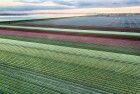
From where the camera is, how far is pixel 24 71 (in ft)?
32.2

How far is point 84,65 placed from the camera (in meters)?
10.6

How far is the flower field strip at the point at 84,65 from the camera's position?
858cm

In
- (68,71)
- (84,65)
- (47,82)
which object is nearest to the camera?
(47,82)

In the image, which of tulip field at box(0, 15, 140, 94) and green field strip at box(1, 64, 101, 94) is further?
tulip field at box(0, 15, 140, 94)

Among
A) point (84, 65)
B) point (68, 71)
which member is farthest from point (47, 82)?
point (84, 65)

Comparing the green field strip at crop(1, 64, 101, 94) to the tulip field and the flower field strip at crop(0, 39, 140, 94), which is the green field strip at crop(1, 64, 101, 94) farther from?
the flower field strip at crop(0, 39, 140, 94)

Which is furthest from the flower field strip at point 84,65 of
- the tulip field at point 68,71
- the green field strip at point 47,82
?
the green field strip at point 47,82

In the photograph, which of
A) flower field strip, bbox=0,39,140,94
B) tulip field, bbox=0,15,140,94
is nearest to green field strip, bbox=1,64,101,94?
tulip field, bbox=0,15,140,94

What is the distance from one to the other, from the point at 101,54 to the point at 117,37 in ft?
22.4

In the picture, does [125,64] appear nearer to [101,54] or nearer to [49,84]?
[101,54]

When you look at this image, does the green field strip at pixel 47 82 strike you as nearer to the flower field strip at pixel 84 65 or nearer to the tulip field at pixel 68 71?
the tulip field at pixel 68 71

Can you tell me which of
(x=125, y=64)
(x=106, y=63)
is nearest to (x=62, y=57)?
(x=106, y=63)

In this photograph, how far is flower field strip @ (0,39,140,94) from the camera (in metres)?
8.58

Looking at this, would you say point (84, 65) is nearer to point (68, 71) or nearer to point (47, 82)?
point (68, 71)
